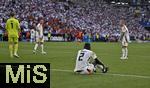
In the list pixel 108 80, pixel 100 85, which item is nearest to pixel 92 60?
pixel 108 80

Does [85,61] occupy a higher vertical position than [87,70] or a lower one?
higher

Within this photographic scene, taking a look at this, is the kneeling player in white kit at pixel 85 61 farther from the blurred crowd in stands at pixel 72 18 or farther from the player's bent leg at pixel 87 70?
the blurred crowd in stands at pixel 72 18

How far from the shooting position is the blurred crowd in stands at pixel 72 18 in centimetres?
6178

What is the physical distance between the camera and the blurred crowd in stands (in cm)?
6178

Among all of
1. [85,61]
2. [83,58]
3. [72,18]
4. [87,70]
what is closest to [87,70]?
[87,70]

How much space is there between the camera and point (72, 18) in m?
71.5

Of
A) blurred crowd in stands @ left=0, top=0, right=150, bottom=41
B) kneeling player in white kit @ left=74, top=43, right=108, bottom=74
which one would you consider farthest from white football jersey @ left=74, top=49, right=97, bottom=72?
blurred crowd in stands @ left=0, top=0, right=150, bottom=41

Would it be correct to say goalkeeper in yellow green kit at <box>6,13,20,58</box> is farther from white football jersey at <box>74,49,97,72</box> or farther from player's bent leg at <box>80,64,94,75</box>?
player's bent leg at <box>80,64,94,75</box>

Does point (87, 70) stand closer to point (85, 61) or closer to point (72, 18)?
point (85, 61)

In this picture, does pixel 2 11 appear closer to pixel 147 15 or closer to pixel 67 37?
pixel 67 37

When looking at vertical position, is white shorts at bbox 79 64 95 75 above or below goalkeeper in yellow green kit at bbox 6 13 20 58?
below

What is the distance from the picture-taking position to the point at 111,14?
278ft

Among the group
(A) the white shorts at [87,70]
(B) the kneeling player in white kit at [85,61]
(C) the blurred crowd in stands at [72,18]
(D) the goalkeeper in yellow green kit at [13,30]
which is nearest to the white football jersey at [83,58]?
(B) the kneeling player in white kit at [85,61]

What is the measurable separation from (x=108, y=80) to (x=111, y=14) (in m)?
70.3
